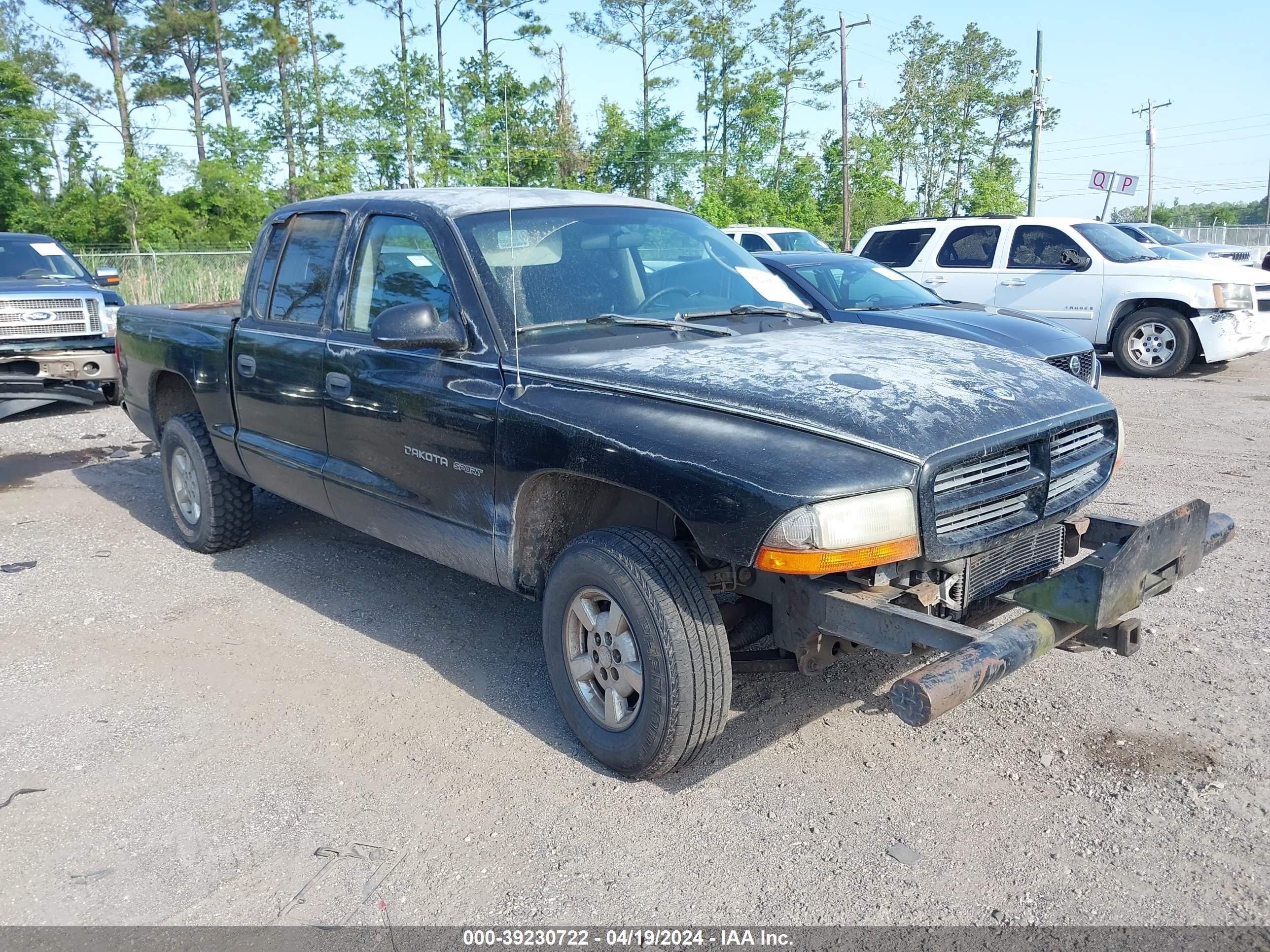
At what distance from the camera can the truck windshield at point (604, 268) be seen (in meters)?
3.85

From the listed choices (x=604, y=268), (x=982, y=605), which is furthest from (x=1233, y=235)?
(x=982, y=605)

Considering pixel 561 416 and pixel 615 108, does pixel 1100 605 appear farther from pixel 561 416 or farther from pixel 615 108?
pixel 615 108

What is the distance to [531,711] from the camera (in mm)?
3881

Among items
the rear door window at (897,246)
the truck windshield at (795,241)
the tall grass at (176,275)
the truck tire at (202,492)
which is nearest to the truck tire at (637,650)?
the truck tire at (202,492)

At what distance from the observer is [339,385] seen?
4.34 metres

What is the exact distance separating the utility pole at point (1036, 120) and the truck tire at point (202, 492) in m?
28.3

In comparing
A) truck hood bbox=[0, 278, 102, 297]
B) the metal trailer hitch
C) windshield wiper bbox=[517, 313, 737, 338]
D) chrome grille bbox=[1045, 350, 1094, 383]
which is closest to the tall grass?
truck hood bbox=[0, 278, 102, 297]

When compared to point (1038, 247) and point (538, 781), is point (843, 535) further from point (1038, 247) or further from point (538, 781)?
point (1038, 247)

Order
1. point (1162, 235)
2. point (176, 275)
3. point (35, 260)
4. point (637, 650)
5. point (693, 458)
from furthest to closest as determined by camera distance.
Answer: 1. point (1162, 235)
2. point (176, 275)
3. point (35, 260)
4. point (637, 650)
5. point (693, 458)

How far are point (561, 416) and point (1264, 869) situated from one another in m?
2.42

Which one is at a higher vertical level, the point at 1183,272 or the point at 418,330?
the point at 1183,272

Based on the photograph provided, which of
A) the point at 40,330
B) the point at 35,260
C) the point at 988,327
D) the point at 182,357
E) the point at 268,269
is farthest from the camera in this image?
the point at 35,260

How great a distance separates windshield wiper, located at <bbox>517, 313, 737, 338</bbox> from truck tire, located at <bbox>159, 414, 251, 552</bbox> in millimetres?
2748

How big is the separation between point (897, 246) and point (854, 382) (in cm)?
1036
